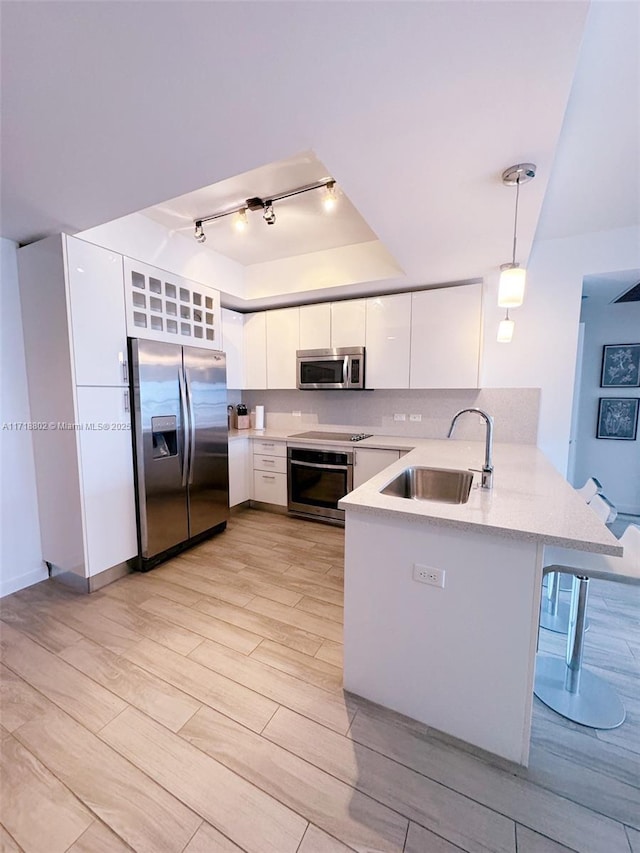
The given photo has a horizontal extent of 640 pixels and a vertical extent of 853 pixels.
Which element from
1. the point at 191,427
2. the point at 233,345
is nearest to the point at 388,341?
the point at 233,345

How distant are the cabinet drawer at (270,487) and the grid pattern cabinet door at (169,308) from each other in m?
1.49

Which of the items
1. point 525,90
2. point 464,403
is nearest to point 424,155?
point 525,90

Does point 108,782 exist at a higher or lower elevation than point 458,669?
lower

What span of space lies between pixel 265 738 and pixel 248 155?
243 centimetres

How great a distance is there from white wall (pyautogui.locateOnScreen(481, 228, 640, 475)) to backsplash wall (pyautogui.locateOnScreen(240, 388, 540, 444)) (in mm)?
119

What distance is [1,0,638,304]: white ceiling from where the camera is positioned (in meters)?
0.91

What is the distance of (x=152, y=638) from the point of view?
1.95 m

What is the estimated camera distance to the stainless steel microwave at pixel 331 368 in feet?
11.2

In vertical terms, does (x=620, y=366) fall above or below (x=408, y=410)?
above

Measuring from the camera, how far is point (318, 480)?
352 cm

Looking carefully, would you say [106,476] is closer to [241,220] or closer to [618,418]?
[241,220]

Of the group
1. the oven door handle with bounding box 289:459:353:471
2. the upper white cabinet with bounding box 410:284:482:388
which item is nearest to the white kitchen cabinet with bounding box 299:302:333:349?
the upper white cabinet with bounding box 410:284:482:388

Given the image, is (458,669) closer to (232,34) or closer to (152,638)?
(152,638)

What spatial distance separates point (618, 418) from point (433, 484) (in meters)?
3.26
